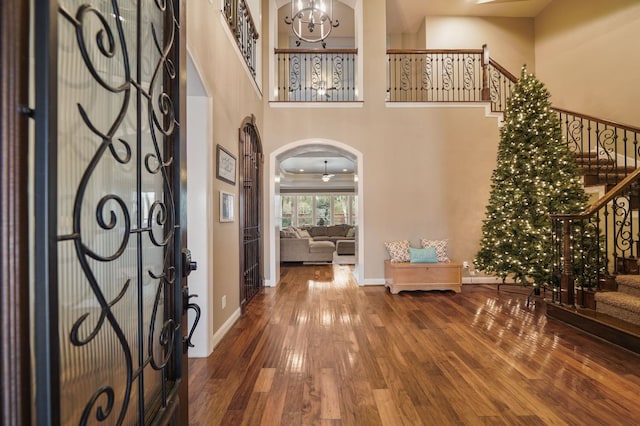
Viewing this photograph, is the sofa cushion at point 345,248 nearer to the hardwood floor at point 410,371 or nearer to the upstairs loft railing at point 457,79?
the upstairs loft railing at point 457,79

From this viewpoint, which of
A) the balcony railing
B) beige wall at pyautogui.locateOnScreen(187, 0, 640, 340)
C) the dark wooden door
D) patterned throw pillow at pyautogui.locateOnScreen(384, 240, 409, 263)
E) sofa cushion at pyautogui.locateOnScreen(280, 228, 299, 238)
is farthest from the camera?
sofa cushion at pyautogui.locateOnScreen(280, 228, 299, 238)

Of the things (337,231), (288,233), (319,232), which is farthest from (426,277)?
(319,232)

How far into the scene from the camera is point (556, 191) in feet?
15.2

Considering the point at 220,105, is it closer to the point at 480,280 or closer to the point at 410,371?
the point at 410,371

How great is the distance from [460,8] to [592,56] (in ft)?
8.83

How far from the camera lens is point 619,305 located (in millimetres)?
3338

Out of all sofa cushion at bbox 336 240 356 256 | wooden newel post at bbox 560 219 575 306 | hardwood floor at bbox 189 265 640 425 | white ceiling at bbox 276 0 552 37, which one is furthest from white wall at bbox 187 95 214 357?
sofa cushion at bbox 336 240 356 256

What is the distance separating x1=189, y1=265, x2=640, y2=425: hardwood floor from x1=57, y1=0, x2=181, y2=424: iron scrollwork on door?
125cm

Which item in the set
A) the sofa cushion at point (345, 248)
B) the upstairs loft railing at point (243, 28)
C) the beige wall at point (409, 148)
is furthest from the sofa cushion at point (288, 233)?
the upstairs loft railing at point (243, 28)

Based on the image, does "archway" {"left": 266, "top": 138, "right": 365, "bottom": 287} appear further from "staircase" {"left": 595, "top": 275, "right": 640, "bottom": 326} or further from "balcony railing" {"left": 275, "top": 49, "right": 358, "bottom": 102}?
"staircase" {"left": 595, "top": 275, "right": 640, "bottom": 326}

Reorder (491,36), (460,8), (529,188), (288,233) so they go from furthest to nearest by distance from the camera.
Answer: (288,233) → (491,36) → (460,8) → (529,188)

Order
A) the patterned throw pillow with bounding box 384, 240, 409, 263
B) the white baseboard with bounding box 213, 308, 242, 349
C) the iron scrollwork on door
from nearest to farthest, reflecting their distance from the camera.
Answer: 1. the iron scrollwork on door
2. the white baseboard with bounding box 213, 308, 242, 349
3. the patterned throw pillow with bounding box 384, 240, 409, 263

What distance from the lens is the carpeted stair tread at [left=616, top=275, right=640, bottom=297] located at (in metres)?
3.47

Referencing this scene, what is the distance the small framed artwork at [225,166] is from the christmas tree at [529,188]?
3.90m
